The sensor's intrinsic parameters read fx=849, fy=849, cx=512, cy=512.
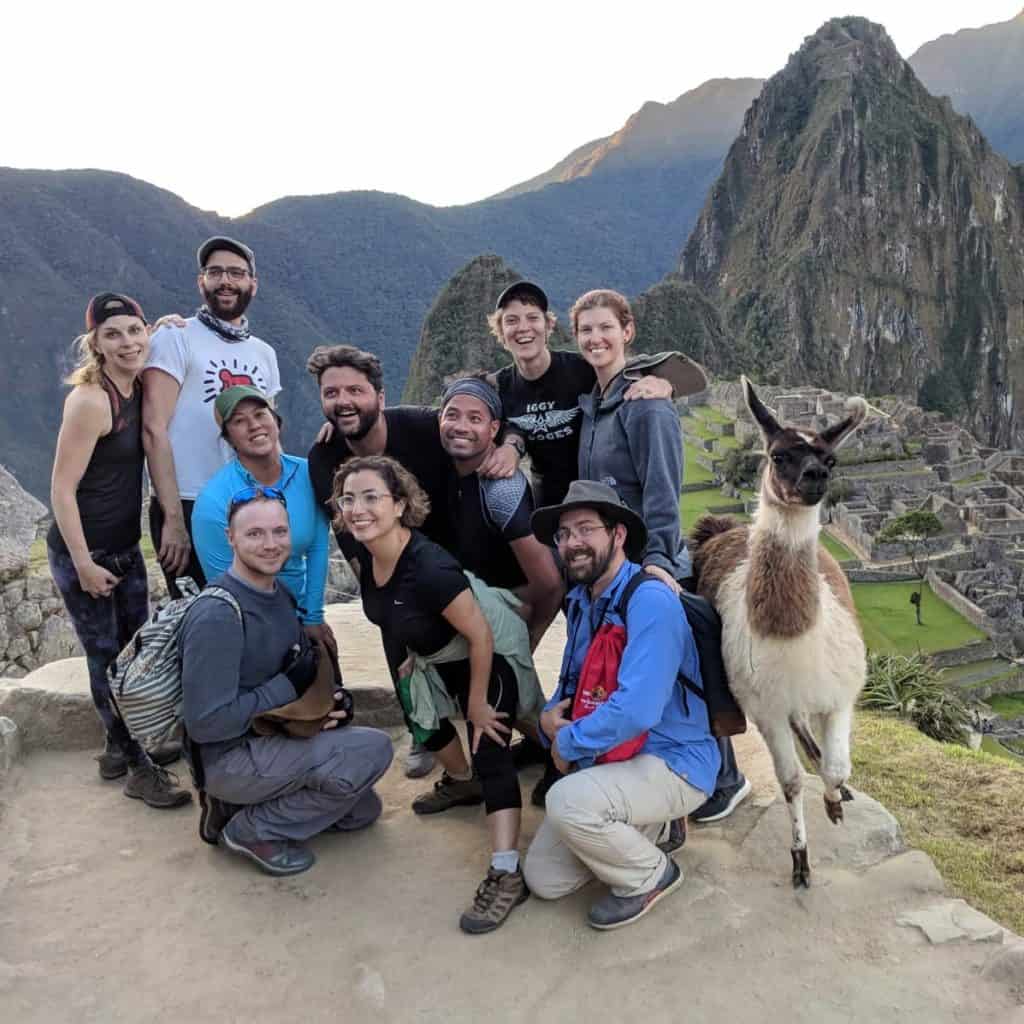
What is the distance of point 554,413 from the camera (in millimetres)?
3590

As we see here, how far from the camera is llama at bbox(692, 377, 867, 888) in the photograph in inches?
106

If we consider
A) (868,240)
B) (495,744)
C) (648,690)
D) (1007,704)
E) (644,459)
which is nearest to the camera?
(648,690)

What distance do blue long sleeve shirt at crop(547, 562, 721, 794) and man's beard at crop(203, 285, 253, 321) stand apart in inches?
78.8

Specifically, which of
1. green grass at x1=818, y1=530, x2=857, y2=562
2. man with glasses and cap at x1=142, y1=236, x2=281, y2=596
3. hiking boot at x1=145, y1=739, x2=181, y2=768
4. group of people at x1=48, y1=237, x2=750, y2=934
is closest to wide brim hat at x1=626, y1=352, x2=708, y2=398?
group of people at x1=48, y1=237, x2=750, y2=934

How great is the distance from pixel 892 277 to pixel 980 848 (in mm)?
110179

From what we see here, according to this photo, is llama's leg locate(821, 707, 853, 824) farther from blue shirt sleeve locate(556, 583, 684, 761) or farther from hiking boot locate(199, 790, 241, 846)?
hiking boot locate(199, 790, 241, 846)

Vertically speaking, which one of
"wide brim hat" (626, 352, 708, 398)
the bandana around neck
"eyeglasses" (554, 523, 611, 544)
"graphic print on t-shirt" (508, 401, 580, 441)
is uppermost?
the bandana around neck

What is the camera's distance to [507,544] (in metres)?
3.45

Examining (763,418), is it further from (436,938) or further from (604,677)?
(436,938)

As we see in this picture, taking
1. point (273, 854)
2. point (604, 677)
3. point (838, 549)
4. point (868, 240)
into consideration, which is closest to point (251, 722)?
point (273, 854)

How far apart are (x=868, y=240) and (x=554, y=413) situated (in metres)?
109

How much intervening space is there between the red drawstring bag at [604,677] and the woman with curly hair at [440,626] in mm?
346

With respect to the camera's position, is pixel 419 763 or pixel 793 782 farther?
pixel 419 763

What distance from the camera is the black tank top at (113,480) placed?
3.37 meters
